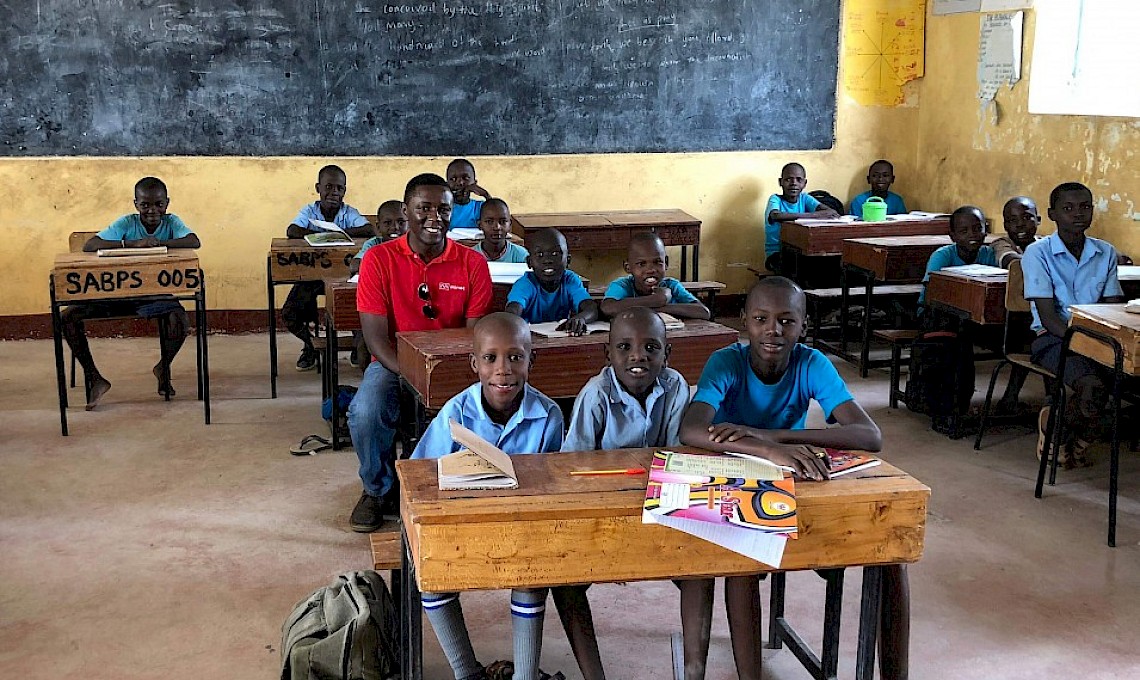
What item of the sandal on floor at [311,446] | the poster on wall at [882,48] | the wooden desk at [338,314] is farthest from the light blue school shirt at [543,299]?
the poster on wall at [882,48]

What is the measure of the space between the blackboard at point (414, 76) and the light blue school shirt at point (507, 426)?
4.84 m

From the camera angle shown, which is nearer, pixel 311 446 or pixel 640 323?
pixel 640 323

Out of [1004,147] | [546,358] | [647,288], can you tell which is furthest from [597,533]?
[1004,147]

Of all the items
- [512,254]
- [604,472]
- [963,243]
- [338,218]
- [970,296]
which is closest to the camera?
[604,472]

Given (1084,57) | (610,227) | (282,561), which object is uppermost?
(1084,57)

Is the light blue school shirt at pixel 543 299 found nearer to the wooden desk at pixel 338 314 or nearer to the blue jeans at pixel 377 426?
the wooden desk at pixel 338 314

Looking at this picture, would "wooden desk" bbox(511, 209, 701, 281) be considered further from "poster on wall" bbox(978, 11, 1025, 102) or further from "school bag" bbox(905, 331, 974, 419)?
"school bag" bbox(905, 331, 974, 419)

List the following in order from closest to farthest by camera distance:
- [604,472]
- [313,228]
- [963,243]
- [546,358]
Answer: [604,472] < [546,358] < [963,243] < [313,228]

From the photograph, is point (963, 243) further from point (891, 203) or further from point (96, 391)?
point (96, 391)

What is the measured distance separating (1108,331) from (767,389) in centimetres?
172

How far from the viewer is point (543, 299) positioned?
13.8 feet

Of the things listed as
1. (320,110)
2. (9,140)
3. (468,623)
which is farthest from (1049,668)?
(9,140)

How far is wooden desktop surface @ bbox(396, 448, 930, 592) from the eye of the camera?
2.19 m

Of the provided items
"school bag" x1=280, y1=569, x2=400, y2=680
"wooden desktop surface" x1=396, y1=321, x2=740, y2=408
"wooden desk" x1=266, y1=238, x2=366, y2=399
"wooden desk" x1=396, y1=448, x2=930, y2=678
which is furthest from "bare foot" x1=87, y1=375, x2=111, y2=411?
"wooden desk" x1=396, y1=448, x2=930, y2=678
